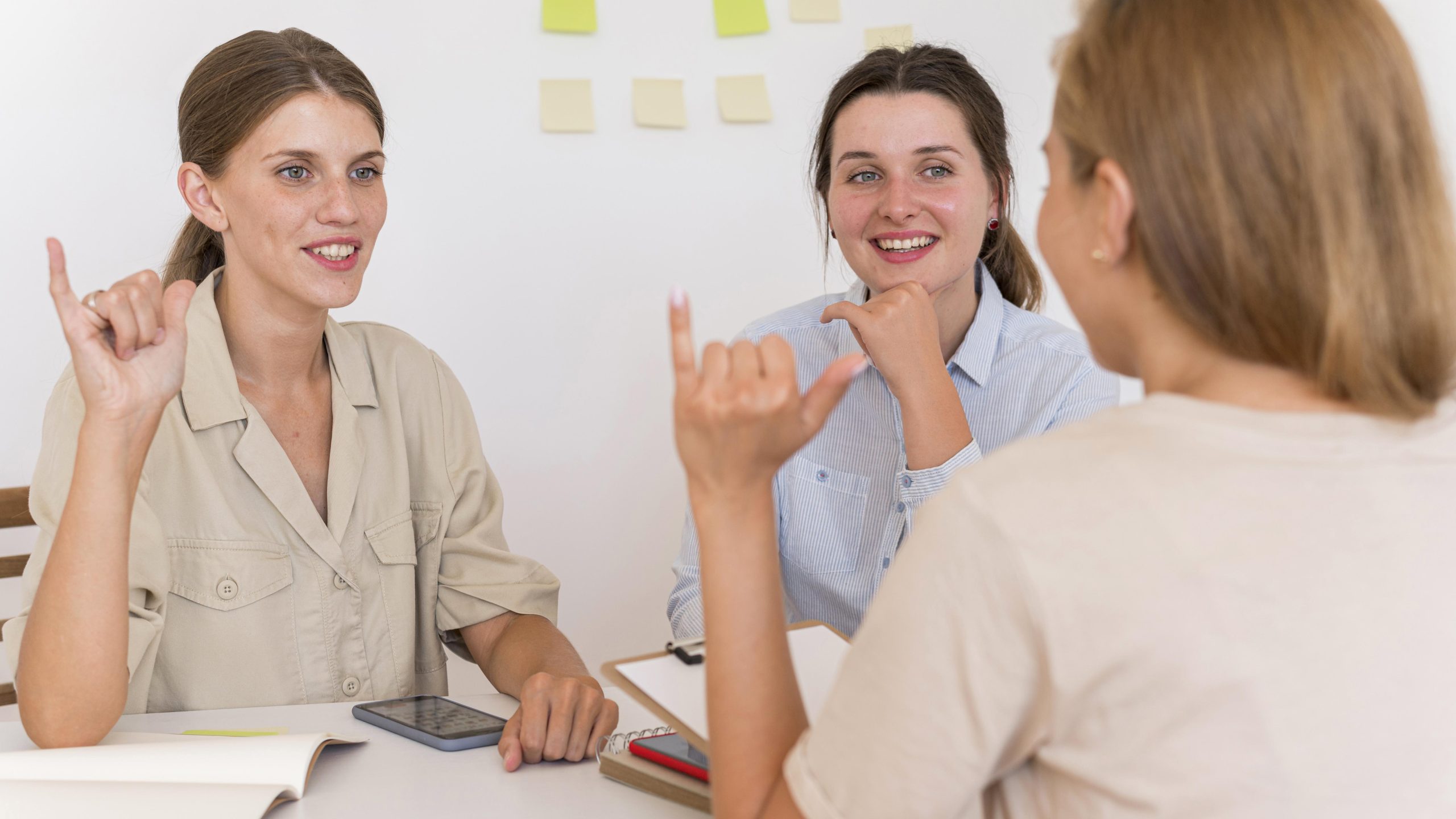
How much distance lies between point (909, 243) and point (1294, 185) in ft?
3.21

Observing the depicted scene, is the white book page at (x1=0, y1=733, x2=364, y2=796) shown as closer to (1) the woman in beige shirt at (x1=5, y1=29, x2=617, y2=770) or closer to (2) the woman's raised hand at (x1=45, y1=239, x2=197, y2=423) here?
(1) the woman in beige shirt at (x1=5, y1=29, x2=617, y2=770)

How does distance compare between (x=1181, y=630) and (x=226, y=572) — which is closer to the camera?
(x=1181, y=630)

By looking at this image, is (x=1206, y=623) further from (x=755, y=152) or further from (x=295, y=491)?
(x=755, y=152)

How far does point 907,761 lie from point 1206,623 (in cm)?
16

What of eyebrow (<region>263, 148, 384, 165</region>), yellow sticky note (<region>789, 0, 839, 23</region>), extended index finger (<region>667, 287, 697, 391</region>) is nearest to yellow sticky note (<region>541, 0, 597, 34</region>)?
yellow sticky note (<region>789, 0, 839, 23</region>)

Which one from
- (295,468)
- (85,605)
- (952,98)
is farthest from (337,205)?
(952,98)

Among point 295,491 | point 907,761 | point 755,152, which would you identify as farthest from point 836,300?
point 907,761

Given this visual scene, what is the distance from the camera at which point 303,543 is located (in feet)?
4.59

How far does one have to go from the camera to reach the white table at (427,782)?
0.95 metres

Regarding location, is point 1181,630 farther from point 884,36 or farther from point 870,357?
point 884,36

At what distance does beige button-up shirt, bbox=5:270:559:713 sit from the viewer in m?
1.28

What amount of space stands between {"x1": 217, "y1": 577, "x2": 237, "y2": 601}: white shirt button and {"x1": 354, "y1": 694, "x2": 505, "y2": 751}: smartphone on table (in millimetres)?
242

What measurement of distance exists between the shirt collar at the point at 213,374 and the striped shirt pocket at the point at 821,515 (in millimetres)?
→ 571

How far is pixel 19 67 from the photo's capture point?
7.11 ft
